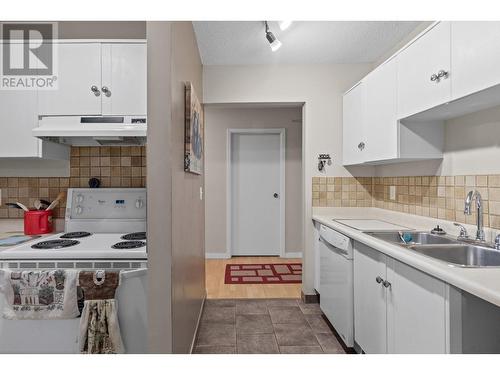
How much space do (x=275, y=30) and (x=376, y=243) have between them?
68.7 inches

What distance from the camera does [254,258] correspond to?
4727 mm

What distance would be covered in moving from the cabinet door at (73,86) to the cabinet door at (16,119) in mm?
84

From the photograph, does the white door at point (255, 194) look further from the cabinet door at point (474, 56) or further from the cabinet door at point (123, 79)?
the cabinet door at point (474, 56)

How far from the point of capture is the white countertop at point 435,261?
1.00m

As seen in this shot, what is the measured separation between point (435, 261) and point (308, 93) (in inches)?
85.5

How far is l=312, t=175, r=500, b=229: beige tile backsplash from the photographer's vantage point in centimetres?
172

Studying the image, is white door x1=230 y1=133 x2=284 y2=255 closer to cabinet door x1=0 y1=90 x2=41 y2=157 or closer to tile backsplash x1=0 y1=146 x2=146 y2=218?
tile backsplash x1=0 y1=146 x2=146 y2=218

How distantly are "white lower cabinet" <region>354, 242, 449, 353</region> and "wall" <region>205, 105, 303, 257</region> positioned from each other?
2678 millimetres

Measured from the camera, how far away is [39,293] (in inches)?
64.1

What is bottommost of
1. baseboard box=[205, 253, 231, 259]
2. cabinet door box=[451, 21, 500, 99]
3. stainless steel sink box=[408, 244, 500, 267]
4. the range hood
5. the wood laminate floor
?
the wood laminate floor

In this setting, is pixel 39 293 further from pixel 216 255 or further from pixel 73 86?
pixel 216 255

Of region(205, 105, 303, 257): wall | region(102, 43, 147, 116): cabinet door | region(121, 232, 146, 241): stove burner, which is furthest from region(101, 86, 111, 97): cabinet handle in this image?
region(205, 105, 303, 257): wall

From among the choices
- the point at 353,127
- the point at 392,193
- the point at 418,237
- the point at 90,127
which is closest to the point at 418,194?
the point at 392,193

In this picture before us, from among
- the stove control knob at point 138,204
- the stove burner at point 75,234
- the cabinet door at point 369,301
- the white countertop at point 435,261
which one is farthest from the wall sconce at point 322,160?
the stove burner at point 75,234
